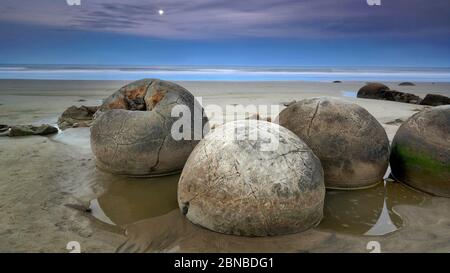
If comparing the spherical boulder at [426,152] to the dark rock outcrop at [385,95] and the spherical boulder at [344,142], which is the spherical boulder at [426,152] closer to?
the spherical boulder at [344,142]

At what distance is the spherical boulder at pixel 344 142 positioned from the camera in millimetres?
4680

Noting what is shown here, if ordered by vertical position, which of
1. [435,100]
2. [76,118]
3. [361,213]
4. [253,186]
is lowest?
[361,213]

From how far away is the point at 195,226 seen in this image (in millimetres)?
3709

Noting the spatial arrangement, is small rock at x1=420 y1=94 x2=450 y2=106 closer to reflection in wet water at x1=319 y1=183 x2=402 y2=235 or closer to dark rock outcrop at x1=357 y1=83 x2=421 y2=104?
dark rock outcrop at x1=357 y1=83 x2=421 y2=104

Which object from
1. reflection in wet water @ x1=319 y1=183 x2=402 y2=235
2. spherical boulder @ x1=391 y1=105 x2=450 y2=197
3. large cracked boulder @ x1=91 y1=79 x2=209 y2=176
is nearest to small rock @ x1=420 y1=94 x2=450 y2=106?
spherical boulder @ x1=391 y1=105 x2=450 y2=197

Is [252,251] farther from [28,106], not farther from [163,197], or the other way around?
[28,106]

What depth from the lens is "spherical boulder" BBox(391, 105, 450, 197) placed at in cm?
456

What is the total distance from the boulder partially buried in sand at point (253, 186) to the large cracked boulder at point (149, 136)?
142 centimetres

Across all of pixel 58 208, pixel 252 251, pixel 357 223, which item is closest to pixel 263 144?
pixel 252 251

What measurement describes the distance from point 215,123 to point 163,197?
503cm

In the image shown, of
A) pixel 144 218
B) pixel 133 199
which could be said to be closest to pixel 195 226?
pixel 144 218

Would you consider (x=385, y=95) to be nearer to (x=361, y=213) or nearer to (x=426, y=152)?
(x=426, y=152)

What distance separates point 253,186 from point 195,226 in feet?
2.55

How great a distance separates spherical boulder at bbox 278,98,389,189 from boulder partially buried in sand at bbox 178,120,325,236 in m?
0.92
